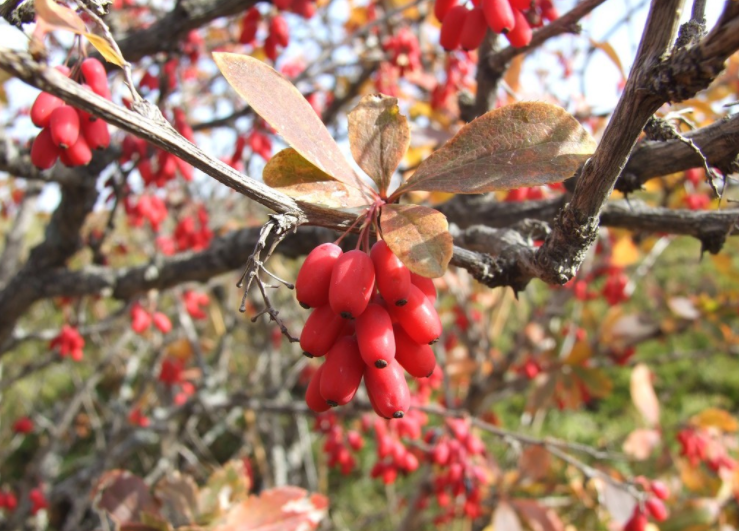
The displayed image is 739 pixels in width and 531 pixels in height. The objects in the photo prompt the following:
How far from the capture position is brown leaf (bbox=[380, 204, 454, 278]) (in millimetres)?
628

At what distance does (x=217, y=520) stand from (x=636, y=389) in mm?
2421

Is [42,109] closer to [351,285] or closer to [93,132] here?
[93,132]

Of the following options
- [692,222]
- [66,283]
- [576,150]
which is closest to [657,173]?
[692,222]

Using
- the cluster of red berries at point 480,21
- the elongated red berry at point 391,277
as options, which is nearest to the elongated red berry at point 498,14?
the cluster of red berries at point 480,21

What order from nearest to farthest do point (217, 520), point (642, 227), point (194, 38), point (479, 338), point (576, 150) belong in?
point (576, 150) → point (642, 227) → point (217, 520) → point (194, 38) → point (479, 338)

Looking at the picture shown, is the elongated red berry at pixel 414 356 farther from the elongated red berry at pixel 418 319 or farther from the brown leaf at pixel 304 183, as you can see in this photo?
the brown leaf at pixel 304 183

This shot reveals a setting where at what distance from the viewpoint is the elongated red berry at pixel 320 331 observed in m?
0.72

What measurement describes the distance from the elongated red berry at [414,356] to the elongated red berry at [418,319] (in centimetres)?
4

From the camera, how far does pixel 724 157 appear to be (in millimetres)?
892

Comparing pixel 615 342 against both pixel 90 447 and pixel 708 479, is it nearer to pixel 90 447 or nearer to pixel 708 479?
Answer: pixel 708 479

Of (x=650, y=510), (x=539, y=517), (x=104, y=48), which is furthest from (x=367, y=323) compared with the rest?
(x=539, y=517)

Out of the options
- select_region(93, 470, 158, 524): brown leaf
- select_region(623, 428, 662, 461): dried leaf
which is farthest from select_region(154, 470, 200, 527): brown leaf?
select_region(623, 428, 662, 461): dried leaf

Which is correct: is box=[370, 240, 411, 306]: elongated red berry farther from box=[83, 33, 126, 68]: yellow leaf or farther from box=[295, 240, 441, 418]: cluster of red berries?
box=[83, 33, 126, 68]: yellow leaf

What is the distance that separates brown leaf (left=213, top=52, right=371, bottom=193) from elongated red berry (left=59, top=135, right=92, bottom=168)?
0.38m
